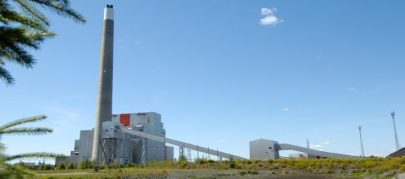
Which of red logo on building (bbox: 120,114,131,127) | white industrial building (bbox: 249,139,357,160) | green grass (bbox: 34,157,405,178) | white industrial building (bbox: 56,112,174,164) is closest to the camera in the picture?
green grass (bbox: 34,157,405,178)

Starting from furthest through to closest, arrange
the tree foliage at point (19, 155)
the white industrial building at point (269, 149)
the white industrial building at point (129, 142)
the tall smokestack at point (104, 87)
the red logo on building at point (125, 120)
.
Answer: the red logo on building at point (125, 120)
the white industrial building at point (129, 142)
the tall smokestack at point (104, 87)
the white industrial building at point (269, 149)
the tree foliage at point (19, 155)

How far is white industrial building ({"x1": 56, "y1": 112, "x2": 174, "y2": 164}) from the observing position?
72.5 meters

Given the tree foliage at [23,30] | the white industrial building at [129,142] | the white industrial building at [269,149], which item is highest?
the white industrial building at [129,142]

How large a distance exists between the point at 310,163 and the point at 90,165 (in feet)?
100

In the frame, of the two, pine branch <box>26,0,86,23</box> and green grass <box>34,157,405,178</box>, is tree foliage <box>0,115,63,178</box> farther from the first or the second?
green grass <box>34,157,405,178</box>

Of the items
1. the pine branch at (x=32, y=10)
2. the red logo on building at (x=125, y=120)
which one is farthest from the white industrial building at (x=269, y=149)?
the pine branch at (x=32, y=10)

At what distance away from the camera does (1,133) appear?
407cm

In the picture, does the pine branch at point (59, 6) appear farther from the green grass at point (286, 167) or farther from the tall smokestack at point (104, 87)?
the tall smokestack at point (104, 87)

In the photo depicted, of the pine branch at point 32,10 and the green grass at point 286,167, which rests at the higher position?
the pine branch at point 32,10

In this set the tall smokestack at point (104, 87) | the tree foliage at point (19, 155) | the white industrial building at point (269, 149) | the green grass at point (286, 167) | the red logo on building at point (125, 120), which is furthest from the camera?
the red logo on building at point (125, 120)

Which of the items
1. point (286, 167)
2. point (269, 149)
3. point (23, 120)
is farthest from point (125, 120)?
point (23, 120)

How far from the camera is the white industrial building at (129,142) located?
238ft

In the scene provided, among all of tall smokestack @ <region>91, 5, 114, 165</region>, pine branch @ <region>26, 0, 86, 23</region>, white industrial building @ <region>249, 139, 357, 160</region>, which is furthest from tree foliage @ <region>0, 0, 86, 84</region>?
tall smokestack @ <region>91, 5, 114, 165</region>

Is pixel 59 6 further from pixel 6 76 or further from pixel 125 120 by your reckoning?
pixel 125 120
